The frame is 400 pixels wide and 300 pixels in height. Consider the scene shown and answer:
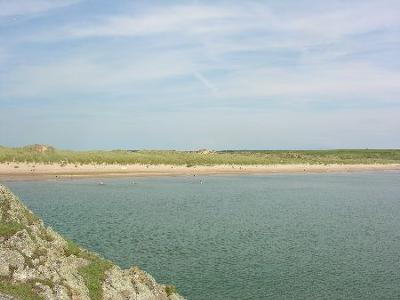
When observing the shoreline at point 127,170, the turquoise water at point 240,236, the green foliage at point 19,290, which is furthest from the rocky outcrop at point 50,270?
the shoreline at point 127,170

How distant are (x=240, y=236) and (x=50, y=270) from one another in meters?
22.5

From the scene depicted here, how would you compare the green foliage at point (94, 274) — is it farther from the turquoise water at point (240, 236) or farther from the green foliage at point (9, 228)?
the turquoise water at point (240, 236)

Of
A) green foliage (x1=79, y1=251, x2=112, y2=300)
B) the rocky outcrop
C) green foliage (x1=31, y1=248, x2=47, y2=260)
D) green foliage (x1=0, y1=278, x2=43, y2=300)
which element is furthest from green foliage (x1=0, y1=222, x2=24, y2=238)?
green foliage (x1=79, y1=251, x2=112, y2=300)

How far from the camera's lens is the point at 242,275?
1027 inches

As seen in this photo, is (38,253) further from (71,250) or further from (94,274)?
(71,250)

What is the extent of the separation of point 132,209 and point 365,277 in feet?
94.9

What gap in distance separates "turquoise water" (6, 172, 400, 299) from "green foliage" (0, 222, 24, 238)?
8.74 meters

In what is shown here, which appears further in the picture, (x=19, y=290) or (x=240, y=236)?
(x=240, y=236)

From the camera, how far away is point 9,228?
17.4 meters

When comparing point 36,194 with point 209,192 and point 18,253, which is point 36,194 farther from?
point 18,253

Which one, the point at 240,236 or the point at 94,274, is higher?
the point at 94,274

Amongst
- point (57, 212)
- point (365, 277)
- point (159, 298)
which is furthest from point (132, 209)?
point (159, 298)

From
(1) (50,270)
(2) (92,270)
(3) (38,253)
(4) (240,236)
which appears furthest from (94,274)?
(4) (240,236)

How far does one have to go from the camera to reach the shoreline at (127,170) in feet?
270
